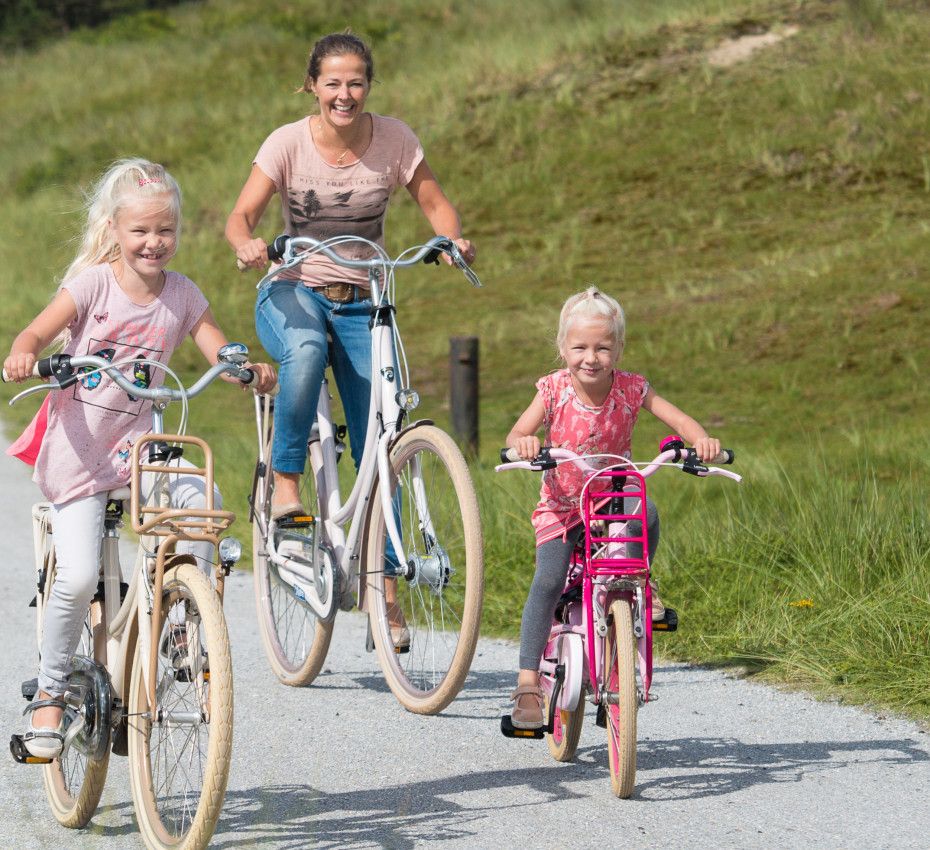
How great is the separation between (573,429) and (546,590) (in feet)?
1.61

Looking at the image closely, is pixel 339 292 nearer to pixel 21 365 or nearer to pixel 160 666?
pixel 21 365

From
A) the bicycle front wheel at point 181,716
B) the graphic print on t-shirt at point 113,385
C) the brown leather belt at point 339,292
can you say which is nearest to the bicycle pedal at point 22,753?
the bicycle front wheel at point 181,716

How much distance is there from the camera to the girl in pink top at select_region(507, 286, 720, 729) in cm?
486

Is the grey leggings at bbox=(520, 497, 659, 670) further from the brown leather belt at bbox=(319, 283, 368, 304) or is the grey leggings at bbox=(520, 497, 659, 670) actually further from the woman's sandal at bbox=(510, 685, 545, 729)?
the brown leather belt at bbox=(319, 283, 368, 304)

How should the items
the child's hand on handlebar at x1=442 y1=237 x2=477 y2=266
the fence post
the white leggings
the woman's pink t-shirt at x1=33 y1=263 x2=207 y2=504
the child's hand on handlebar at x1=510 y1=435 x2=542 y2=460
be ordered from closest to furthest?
the white leggings, the woman's pink t-shirt at x1=33 y1=263 x2=207 y2=504, the child's hand on handlebar at x1=510 y1=435 x2=542 y2=460, the child's hand on handlebar at x1=442 y1=237 x2=477 y2=266, the fence post

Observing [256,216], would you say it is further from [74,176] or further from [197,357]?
[74,176]

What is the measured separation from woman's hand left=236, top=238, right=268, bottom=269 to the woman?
0.27 m

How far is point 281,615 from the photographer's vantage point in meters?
6.51

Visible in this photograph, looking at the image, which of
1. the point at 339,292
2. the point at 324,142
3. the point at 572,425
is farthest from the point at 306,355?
the point at 572,425

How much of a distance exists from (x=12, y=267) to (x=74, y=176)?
16.6 feet

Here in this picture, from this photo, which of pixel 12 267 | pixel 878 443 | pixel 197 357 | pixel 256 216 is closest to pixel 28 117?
pixel 12 267

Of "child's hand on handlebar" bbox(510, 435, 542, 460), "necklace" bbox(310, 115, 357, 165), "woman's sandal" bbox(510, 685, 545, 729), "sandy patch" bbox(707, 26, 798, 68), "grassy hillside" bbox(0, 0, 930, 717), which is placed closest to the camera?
"child's hand on handlebar" bbox(510, 435, 542, 460)

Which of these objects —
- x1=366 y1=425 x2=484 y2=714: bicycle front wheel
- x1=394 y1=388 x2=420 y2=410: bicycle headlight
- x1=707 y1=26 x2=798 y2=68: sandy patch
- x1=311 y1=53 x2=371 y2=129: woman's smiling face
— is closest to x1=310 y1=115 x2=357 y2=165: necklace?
x1=311 y1=53 x2=371 y2=129: woman's smiling face

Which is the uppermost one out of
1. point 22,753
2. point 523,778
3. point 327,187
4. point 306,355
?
point 327,187
